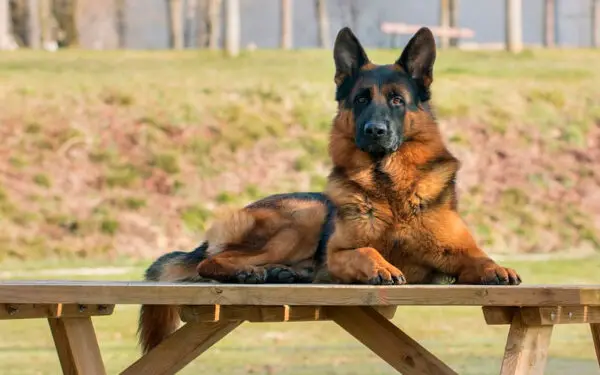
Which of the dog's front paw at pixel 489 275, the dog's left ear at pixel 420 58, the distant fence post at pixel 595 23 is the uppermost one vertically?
the dog's left ear at pixel 420 58

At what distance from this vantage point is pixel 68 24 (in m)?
31.2

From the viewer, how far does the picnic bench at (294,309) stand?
14.7 feet

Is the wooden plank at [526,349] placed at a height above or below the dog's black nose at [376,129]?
below

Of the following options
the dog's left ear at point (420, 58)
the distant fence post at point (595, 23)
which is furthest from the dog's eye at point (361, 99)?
the distant fence post at point (595, 23)

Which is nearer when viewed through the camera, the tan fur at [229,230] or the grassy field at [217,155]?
the tan fur at [229,230]

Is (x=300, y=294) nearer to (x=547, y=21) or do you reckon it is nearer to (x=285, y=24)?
(x=285, y=24)

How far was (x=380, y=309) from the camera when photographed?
220 inches

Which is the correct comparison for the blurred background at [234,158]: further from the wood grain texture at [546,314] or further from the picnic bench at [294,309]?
the wood grain texture at [546,314]

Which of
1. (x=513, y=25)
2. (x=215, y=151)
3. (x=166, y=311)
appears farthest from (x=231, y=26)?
(x=166, y=311)

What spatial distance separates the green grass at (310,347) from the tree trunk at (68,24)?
20103 millimetres

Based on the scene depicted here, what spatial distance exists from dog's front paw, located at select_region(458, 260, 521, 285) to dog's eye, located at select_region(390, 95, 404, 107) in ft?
2.54

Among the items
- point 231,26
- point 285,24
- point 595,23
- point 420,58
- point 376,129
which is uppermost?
point 420,58

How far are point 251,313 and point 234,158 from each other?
14003 millimetres

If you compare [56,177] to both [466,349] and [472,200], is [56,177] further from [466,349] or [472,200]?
[466,349]
